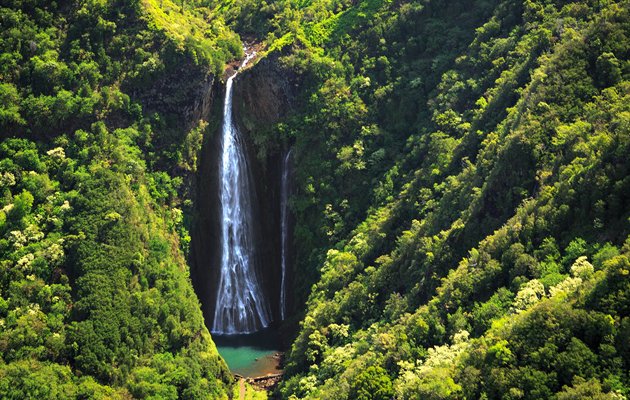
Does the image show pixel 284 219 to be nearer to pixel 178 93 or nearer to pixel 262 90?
pixel 262 90

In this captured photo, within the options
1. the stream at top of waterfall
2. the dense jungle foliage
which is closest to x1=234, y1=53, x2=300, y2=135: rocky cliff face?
the stream at top of waterfall

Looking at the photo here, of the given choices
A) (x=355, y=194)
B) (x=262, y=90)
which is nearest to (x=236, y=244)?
(x=355, y=194)

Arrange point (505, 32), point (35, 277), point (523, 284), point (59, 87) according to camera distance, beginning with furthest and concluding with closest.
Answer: point (505, 32) → point (59, 87) → point (35, 277) → point (523, 284)

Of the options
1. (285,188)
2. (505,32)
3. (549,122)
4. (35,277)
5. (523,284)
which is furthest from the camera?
(285,188)

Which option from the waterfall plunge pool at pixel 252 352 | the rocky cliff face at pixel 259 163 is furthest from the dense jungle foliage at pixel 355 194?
the waterfall plunge pool at pixel 252 352

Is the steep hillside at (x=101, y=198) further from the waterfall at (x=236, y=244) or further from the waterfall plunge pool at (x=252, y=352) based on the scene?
the waterfall plunge pool at (x=252, y=352)

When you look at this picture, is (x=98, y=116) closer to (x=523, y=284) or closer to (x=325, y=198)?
(x=325, y=198)

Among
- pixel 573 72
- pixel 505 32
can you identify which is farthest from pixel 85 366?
pixel 505 32
